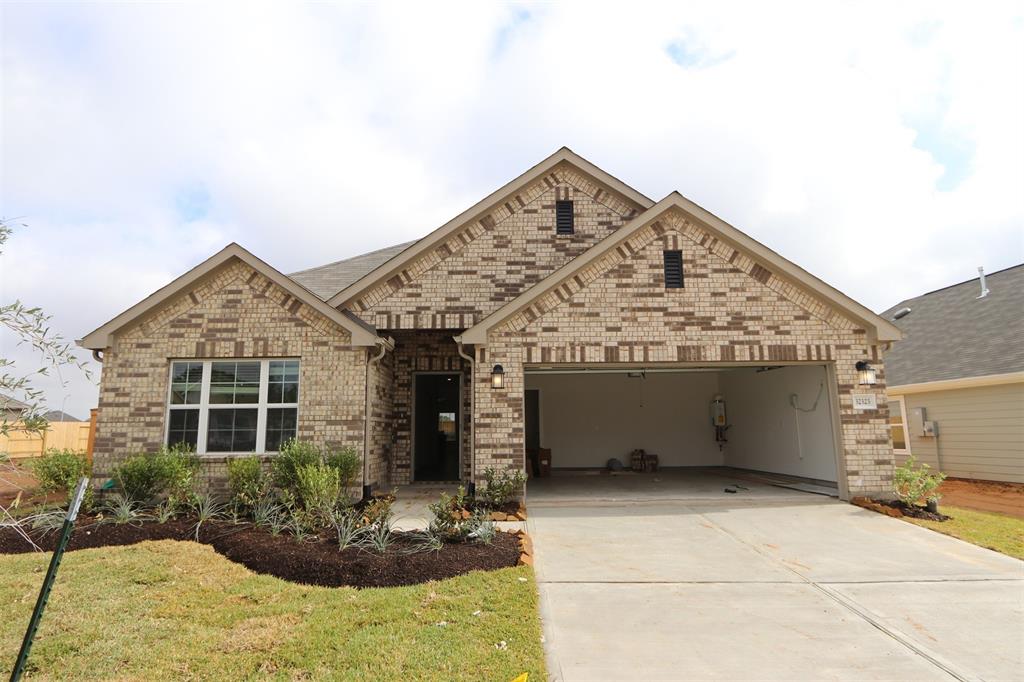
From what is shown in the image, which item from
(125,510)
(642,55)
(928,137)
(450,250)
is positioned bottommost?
(125,510)

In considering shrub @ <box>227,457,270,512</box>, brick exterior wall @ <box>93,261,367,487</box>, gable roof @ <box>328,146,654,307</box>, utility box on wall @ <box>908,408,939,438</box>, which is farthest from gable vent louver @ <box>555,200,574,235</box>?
utility box on wall @ <box>908,408,939,438</box>

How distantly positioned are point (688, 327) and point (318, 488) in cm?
700

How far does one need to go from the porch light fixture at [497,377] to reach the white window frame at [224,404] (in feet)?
12.0

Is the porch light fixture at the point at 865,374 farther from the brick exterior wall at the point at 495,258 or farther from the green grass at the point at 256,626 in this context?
the green grass at the point at 256,626

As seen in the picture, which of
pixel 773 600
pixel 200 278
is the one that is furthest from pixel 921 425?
pixel 200 278

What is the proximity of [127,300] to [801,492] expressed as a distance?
45.5 feet

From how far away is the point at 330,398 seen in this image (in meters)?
10.3

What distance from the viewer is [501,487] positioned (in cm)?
938

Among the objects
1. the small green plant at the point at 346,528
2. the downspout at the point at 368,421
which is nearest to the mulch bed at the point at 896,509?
the small green plant at the point at 346,528

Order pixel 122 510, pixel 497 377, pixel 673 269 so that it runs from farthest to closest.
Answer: pixel 673 269 → pixel 497 377 → pixel 122 510

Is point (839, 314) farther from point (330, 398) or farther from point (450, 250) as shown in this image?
point (330, 398)

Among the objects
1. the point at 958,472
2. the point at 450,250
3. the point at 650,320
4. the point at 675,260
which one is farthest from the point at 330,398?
the point at 958,472

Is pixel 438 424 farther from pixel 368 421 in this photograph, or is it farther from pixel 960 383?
pixel 960 383

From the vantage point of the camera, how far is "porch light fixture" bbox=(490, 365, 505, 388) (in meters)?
9.88
